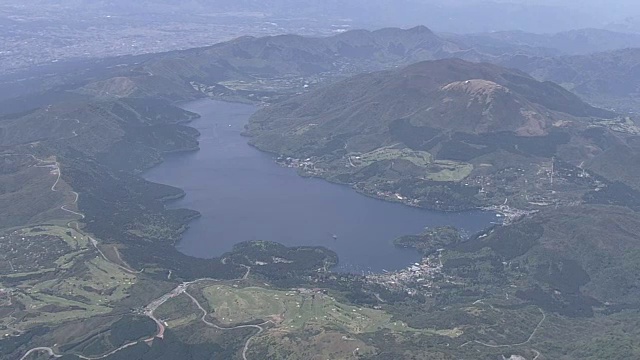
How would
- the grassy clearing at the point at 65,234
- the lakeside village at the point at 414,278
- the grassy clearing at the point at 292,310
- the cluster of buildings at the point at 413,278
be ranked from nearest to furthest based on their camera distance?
the grassy clearing at the point at 292,310
the lakeside village at the point at 414,278
the cluster of buildings at the point at 413,278
the grassy clearing at the point at 65,234

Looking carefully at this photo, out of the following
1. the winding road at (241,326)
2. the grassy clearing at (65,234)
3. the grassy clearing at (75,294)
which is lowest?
the grassy clearing at (75,294)

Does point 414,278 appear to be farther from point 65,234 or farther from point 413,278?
point 65,234

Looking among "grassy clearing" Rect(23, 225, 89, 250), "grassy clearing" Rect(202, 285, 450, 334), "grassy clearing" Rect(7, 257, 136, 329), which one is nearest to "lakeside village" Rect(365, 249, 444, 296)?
"grassy clearing" Rect(202, 285, 450, 334)

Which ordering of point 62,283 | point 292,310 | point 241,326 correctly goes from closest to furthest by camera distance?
point 241,326, point 292,310, point 62,283

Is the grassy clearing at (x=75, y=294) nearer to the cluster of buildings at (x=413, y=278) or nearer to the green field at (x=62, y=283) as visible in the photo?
the green field at (x=62, y=283)

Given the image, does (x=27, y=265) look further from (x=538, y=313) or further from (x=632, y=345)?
(x=632, y=345)

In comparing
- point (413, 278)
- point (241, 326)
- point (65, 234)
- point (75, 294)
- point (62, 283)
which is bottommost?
point (75, 294)

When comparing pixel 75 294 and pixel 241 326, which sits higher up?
pixel 241 326

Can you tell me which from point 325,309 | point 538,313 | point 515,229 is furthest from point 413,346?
point 515,229

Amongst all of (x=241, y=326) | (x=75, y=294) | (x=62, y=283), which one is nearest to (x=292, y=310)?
(x=241, y=326)

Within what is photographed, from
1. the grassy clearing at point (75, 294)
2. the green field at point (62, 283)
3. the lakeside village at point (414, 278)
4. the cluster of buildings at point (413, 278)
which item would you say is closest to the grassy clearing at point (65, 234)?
Answer: the green field at point (62, 283)

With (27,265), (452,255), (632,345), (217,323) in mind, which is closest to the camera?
(632,345)
